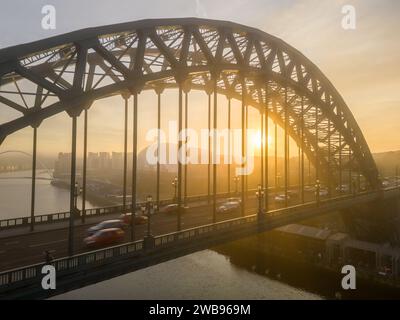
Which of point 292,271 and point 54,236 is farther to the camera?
point 292,271

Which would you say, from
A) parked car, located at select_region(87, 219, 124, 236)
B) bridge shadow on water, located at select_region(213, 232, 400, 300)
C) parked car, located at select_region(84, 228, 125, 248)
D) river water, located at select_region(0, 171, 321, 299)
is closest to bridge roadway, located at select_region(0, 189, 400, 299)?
parked car, located at select_region(84, 228, 125, 248)

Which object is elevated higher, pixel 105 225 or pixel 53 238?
pixel 105 225

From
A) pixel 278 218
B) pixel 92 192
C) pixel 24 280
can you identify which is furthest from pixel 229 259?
pixel 92 192

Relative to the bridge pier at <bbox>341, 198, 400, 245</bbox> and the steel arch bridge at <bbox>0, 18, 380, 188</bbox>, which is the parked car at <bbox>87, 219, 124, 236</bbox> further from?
the bridge pier at <bbox>341, 198, 400, 245</bbox>

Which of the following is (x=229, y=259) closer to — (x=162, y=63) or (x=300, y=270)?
(x=300, y=270)

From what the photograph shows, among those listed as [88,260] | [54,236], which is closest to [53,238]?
[54,236]

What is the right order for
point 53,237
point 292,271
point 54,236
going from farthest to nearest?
point 292,271 < point 54,236 < point 53,237

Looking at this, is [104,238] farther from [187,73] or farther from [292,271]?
[292,271]
